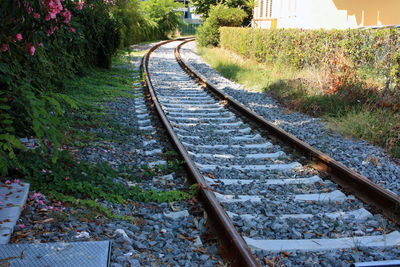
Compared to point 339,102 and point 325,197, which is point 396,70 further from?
point 325,197

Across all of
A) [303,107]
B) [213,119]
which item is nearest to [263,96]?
[303,107]

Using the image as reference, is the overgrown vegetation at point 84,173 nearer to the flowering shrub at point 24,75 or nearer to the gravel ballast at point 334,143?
the flowering shrub at point 24,75

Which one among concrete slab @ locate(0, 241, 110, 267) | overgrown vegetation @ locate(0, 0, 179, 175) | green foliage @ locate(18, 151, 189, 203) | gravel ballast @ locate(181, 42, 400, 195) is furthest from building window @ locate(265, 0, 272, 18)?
concrete slab @ locate(0, 241, 110, 267)

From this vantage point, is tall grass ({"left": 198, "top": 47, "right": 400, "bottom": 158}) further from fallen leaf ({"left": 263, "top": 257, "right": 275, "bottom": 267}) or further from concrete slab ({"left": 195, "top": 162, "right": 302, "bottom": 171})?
fallen leaf ({"left": 263, "top": 257, "right": 275, "bottom": 267})

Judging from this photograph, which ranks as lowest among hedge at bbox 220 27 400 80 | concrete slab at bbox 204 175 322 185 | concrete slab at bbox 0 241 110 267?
concrete slab at bbox 204 175 322 185

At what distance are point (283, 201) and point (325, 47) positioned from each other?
7416mm

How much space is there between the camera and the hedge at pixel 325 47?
8.38 m

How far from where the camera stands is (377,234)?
11.2 ft

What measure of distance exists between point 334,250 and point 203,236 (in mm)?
1085

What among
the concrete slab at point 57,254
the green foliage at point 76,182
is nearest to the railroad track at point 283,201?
the green foliage at point 76,182

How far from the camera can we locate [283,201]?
4.10 metres

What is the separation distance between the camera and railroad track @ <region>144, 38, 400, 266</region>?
10.2 feet

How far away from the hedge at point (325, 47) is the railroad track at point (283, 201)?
3.56 metres

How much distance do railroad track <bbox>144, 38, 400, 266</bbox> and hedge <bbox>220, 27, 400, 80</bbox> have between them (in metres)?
3.56
